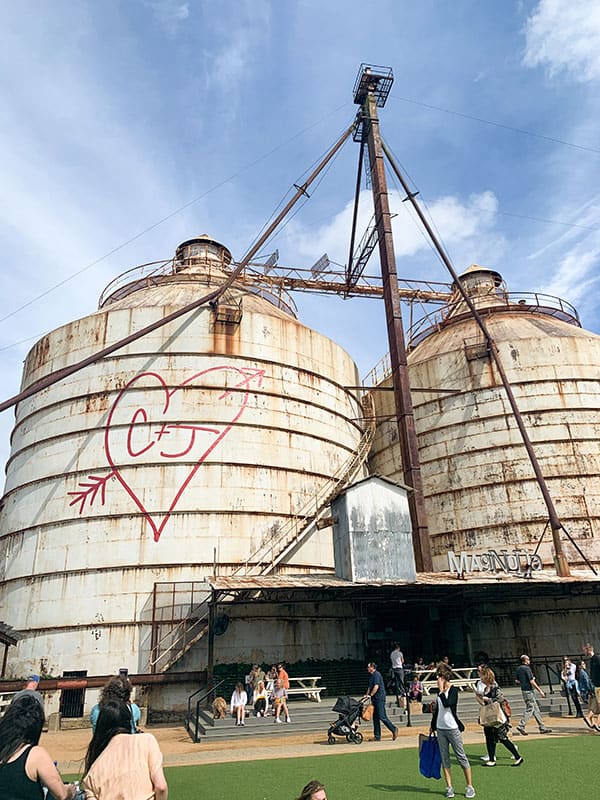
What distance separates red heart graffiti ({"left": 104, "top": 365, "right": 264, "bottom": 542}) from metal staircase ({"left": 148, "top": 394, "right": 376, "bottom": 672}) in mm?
3243

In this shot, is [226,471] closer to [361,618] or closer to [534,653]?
[361,618]

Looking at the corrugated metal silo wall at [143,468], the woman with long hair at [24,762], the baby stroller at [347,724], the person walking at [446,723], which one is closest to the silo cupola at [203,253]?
the corrugated metal silo wall at [143,468]

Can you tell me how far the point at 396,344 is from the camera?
1062 inches

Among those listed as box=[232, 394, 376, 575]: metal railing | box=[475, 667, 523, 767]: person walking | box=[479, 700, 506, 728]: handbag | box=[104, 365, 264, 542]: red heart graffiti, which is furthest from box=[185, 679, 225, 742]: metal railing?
box=[479, 700, 506, 728]: handbag

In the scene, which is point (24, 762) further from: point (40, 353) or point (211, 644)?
point (40, 353)

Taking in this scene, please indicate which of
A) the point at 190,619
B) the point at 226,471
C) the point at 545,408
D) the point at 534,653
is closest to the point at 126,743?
the point at 190,619

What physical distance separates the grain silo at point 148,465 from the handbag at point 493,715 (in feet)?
43.5

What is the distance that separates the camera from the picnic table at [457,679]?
54.9ft

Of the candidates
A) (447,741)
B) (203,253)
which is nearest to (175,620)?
(447,741)

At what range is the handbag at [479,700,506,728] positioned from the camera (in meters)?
8.74

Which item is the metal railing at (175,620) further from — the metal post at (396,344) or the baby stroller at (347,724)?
the baby stroller at (347,724)

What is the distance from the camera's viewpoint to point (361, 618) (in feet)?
73.0

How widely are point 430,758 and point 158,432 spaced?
16.8m

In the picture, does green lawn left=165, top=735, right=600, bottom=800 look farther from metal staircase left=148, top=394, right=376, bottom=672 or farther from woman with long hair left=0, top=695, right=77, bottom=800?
metal staircase left=148, top=394, right=376, bottom=672
